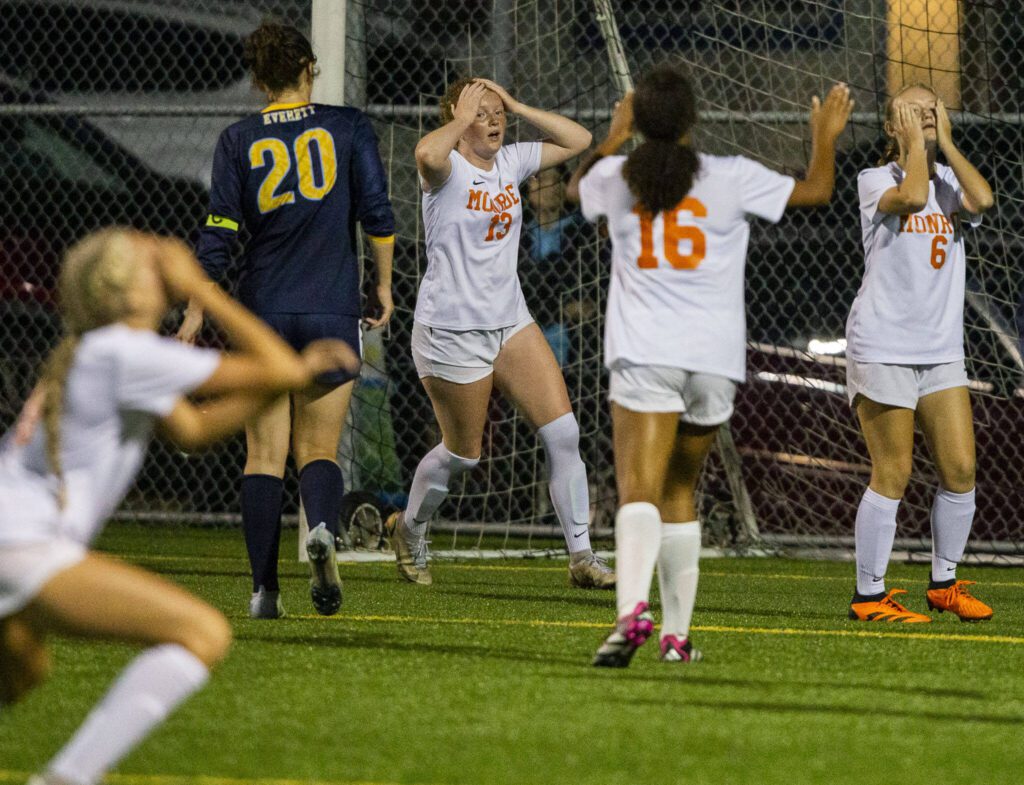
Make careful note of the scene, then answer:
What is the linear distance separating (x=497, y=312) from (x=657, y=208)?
2311mm

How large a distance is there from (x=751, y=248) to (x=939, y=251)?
3.88 meters

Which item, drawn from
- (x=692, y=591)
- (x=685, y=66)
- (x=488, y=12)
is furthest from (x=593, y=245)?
(x=692, y=591)

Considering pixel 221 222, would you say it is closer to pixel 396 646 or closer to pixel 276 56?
pixel 276 56

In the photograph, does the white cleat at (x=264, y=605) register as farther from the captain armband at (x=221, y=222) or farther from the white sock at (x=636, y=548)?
the white sock at (x=636, y=548)

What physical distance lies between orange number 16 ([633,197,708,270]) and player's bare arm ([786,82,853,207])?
27 cm

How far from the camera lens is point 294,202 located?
600cm

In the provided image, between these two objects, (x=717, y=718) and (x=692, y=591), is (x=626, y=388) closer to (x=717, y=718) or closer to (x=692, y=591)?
(x=692, y=591)

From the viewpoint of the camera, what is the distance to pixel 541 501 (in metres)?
10.0

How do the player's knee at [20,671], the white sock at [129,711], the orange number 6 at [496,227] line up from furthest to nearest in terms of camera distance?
the orange number 6 at [496,227] < the player's knee at [20,671] < the white sock at [129,711]

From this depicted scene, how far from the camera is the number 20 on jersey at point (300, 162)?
19.7 feet

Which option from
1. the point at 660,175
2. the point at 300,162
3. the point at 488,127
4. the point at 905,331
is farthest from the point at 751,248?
the point at 660,175

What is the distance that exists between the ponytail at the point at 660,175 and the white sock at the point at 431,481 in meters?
2.68

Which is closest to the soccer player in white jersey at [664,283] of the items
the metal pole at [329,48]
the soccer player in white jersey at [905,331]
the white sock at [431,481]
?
the soccer player in white jersey at [905,331]

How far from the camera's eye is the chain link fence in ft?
30.9
